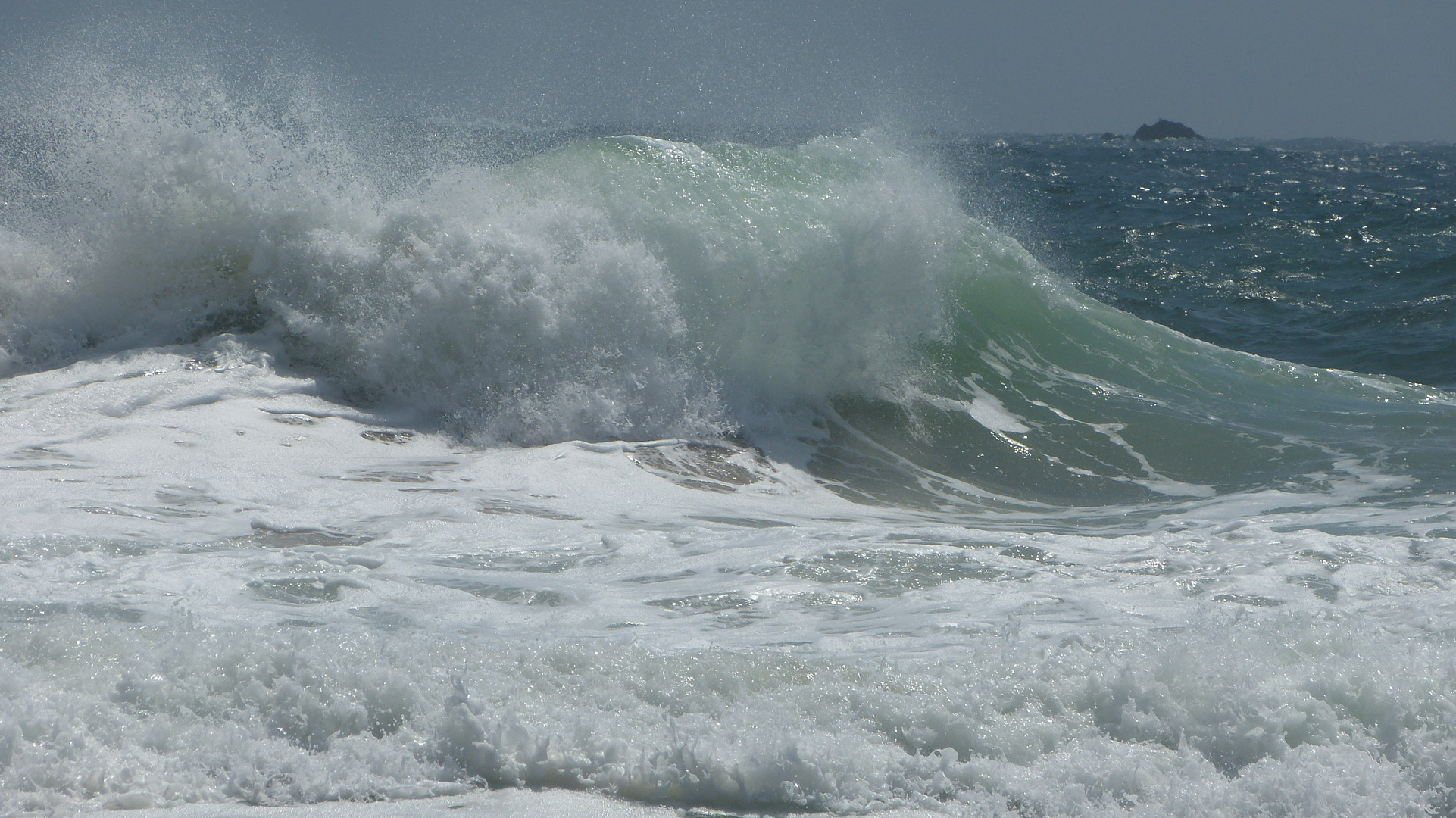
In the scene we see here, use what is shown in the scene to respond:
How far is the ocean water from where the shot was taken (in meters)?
2.61

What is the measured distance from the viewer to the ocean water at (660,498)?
2605mm

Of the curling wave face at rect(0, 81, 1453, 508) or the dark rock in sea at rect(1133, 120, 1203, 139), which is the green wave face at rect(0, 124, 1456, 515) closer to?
the curling wave face at rect(0, 81, 1453, 508)

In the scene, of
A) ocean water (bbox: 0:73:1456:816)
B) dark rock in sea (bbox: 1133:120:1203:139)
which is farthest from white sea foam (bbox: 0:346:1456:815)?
dark rock in sea (bbox: 1133:120:1203:139)

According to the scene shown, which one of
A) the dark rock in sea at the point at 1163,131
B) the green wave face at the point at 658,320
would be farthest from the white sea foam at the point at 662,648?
the dark rock in sea at the point at 1163,131

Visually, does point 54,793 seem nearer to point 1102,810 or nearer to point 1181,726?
point 1102,810

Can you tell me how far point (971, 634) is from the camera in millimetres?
3492

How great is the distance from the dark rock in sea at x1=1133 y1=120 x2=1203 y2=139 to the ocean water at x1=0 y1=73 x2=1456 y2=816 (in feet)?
201

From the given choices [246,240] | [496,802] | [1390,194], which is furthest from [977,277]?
[1390,194]

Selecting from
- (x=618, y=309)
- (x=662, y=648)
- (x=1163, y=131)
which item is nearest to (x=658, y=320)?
(x=618, y=309)

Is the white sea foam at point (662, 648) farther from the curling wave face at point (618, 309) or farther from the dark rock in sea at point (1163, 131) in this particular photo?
the dark rock in sea at point (1163, 131)

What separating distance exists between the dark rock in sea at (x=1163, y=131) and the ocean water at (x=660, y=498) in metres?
61.3

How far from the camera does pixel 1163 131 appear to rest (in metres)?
69.4

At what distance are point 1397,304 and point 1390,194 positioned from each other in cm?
1296

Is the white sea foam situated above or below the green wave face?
below
